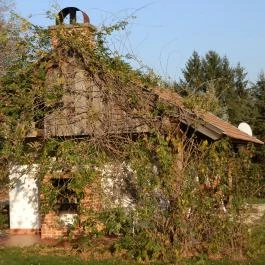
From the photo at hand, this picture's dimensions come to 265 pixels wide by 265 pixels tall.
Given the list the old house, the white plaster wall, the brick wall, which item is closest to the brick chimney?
the old house

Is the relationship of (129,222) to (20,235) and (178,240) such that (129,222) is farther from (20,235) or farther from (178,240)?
(20,235)

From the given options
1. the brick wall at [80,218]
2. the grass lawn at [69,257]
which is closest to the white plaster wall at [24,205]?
the brick wall at [80,218]

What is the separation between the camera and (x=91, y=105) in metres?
11.8

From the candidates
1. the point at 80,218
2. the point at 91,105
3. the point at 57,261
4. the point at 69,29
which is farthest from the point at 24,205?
the point at 69,29

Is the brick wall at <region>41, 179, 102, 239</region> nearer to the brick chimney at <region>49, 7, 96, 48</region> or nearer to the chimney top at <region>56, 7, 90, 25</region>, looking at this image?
the brick chimney at <region>49, 7, 96, 48</region>

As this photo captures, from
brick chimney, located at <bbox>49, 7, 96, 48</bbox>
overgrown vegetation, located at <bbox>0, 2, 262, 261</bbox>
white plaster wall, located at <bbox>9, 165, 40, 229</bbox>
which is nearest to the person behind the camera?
overgrown vegetation, located at <bbox>0, 2, 262, 261</bbox>

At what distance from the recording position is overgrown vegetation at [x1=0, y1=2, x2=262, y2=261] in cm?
Result: 1027

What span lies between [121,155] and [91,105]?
5.08 ft

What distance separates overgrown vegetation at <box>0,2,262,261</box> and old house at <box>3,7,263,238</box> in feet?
0.08

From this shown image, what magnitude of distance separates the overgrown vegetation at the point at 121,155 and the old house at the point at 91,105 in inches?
0.9

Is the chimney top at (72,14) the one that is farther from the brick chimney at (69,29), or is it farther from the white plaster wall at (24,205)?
the white plaster wall at (24,205)

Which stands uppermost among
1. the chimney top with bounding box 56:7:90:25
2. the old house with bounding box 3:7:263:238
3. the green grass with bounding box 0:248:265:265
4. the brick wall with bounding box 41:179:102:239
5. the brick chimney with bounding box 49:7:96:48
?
the chimney top with bounding box 56:7:90:25

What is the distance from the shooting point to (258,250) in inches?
413

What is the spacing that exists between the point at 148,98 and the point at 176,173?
5.98 feet
